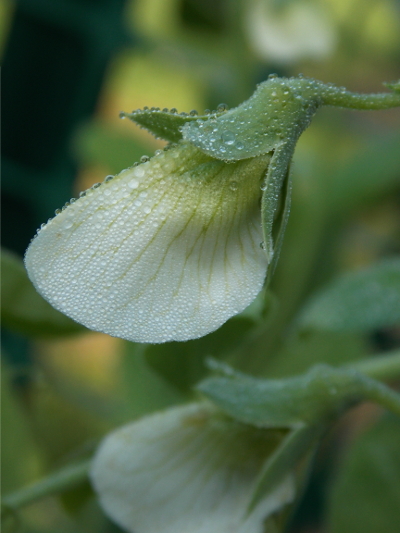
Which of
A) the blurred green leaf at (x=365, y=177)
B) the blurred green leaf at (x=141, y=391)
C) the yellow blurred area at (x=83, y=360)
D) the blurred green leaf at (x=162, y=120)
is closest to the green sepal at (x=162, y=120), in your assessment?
the blurred green leaf at (x=162, y=120)

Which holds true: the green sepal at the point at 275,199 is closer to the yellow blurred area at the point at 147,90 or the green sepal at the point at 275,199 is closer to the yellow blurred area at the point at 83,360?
the yellow blurred area at the point at 83,360

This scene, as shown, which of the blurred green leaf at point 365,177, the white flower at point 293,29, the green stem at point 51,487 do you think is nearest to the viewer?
the green stem at point 51,487

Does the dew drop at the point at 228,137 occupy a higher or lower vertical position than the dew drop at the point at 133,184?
higher

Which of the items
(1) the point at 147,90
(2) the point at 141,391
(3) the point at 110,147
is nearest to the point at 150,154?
(3) the point at 110,147

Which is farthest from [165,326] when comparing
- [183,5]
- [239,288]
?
[183,5]

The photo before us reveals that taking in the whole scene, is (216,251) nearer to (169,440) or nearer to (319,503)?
(169,440)

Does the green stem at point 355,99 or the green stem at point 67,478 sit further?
the green stem at point 67,478

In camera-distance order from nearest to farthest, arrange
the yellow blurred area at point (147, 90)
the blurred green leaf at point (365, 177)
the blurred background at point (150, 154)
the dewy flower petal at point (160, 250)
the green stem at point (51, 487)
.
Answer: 1. the dewy flower petal at point (160, 250)
2. the green stem at point (51, 487)
3. the blurred background at point (150, 154)
4. the blurred green leaf at point (365, 177)
5. the yellow blurred area at point (147, 90)
